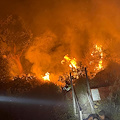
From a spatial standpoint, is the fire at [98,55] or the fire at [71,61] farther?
the fire at [71,61]

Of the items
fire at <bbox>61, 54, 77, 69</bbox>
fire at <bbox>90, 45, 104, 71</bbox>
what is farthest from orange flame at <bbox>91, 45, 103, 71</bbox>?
fire at <bbox>61, 54, 77, 69</bbox>

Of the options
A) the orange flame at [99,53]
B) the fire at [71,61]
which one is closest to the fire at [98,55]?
the orange flame at [99,53]

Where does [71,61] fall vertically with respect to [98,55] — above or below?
below

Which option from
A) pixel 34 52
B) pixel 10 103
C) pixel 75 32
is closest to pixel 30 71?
pixel 34 52

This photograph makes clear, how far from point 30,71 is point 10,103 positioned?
8090 millimetres

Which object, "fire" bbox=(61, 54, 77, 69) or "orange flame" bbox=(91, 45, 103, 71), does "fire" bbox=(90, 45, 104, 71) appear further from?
"fire" bbox=(61, 54, 77, 69)

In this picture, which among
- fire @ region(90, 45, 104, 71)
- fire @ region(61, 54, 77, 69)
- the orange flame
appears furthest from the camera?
fire @ region(61, 54, 77, 69)

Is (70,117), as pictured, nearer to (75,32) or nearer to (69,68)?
(69,68)

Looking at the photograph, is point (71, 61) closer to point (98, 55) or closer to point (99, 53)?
point (98, 55)

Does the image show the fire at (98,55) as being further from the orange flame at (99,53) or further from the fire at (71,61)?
the fire at (71,61)

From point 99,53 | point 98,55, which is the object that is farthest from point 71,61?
point 99,53

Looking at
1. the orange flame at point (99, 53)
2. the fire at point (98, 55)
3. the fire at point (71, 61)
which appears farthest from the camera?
the fire at point (71, 61)

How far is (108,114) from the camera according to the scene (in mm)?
10852

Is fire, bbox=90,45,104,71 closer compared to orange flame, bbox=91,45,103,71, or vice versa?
fire, bbox=90,45,104,71
